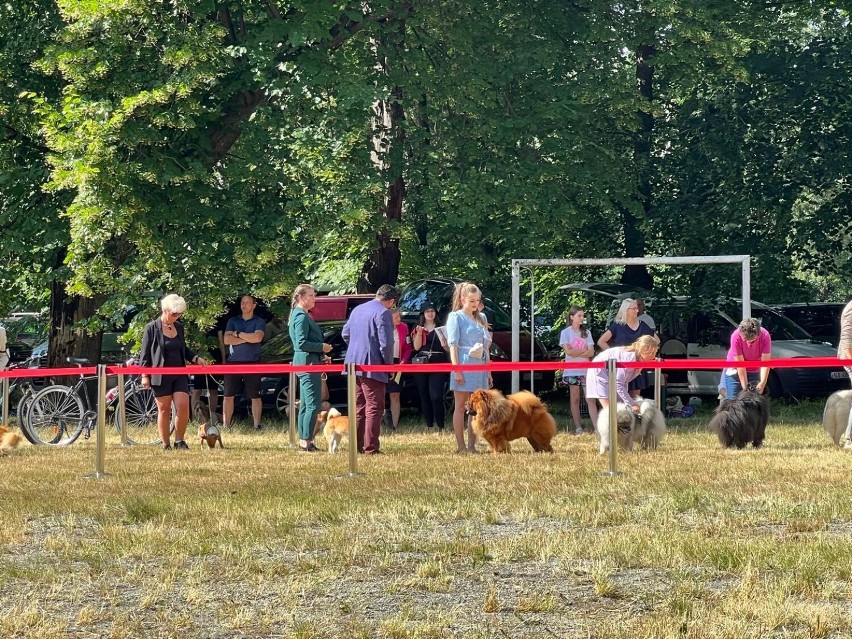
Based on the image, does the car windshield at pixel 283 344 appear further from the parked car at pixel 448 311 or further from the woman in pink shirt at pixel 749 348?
the woman in pink shirt at pixel 749 348

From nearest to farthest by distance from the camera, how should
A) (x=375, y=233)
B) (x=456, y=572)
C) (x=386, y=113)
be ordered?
(x=456, y=572) < (x=375, y=233) < (x=386, y=113)

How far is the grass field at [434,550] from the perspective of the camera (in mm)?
6113

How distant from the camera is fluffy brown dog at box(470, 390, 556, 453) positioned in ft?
44.6

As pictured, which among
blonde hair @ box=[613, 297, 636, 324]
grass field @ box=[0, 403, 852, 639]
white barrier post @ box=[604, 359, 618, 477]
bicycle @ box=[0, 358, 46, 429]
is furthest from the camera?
blonde hair @ box=[613, 297, 636, 324]

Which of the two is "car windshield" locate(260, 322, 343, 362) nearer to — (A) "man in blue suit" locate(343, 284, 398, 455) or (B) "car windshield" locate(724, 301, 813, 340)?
(A) "man in blue suit" locate(343, 284, 398, 455)

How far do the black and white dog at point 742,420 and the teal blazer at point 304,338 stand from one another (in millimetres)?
4078

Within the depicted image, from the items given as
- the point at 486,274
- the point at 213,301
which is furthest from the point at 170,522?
the point at 486,274

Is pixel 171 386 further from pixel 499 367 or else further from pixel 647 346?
pixel 647 346

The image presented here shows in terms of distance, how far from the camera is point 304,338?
14.5 meters

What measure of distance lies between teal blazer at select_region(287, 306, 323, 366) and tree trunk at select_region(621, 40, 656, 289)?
30.9ft

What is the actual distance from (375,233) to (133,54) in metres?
4.10

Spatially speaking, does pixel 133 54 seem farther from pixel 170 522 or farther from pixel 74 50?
pixel 170 522

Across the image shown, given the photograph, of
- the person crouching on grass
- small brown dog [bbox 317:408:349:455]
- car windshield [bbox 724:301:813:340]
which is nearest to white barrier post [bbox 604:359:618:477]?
the person crouching on grass

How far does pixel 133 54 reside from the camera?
1842 centimetres
